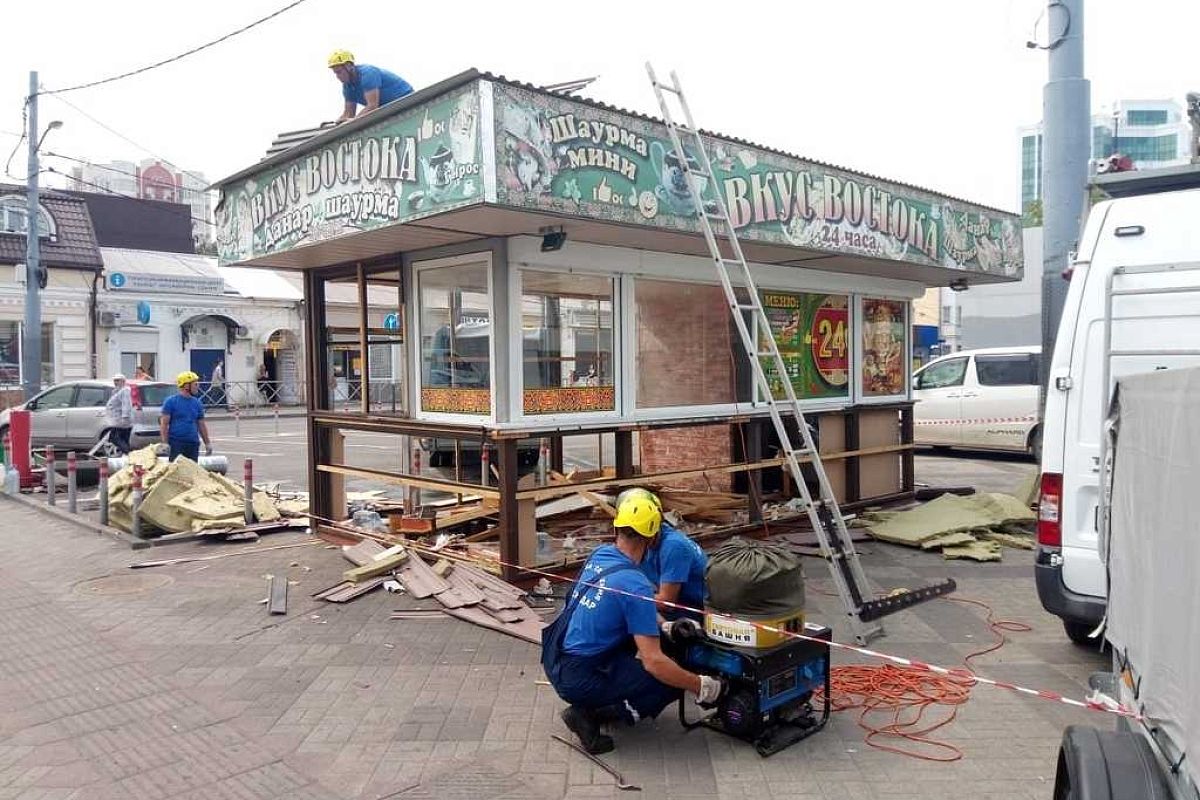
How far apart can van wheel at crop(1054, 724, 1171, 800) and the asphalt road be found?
312 inches

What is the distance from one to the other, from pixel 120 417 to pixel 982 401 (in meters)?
14.8

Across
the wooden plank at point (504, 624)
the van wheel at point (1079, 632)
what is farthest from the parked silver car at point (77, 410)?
the van wheel at point (1079, 632)

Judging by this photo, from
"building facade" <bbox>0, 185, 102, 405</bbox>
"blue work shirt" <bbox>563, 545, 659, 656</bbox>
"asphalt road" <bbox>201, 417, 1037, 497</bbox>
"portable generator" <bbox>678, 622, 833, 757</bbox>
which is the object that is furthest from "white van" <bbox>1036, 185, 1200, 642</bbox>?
"building facade" <bbox>0, 185, 102, 405</bbox>

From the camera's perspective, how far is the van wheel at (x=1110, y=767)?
7.89 ft

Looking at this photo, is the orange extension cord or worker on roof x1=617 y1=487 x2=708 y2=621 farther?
worker on roof x1=617 y1=487 x2=708 y2=621

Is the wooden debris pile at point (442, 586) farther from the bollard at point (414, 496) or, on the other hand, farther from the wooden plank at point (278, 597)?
the bollard at point (414, 496)

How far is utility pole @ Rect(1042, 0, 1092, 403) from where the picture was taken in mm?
9070

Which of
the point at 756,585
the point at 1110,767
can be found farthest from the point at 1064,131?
the point at 1110,767

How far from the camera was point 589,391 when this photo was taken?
25.6 ft

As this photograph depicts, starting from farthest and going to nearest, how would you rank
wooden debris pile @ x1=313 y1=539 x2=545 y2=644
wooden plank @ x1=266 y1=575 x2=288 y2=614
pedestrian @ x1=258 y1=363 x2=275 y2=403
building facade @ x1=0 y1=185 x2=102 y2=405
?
pedestrian @ x1=258 y1=363 x2=275 y2=403, building facade @ x1=0 y1=185 x2=102 y2=405, wooden plank @ x1=266 y1=575 x2=288 y2=614, wooden debris pile @ x1=313 y1=539 x2=545 y2=644

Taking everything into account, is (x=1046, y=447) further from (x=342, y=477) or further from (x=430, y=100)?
(x=342, y=477)

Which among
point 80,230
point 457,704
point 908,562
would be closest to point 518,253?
point 457,704

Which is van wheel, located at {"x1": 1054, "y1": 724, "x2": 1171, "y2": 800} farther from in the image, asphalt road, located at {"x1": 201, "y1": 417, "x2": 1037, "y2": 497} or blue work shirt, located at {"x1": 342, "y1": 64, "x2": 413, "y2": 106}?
asphalt road, located at {"x1": 201, "y1": 417, "x2": 1037, "y2": 497}

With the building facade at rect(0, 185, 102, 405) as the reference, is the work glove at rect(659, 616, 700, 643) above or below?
below
